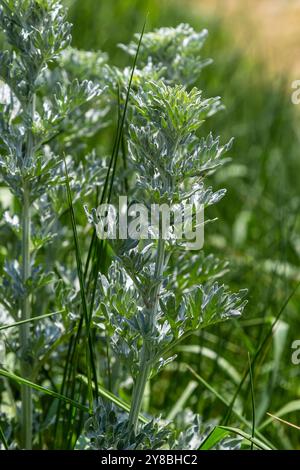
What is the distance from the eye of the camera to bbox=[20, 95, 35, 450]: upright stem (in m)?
1.48

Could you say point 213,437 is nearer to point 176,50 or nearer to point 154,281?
point 154,281

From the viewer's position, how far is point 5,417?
5.53ft

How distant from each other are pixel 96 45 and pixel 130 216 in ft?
8.43

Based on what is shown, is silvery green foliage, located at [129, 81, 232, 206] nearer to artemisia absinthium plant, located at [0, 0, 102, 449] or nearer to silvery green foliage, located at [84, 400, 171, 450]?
artemisia absinthium plant, located at [0, 0, 102, 449]

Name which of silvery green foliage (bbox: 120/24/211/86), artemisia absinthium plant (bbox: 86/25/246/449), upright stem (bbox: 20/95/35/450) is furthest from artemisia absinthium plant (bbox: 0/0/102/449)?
silvery green foliage (bbox: 120/24/211/86)

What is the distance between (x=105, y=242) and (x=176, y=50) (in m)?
0.53

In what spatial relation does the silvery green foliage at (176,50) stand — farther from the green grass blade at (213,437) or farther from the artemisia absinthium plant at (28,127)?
the green grass blade at (213,437)

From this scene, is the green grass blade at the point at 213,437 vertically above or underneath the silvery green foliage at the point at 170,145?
underneath

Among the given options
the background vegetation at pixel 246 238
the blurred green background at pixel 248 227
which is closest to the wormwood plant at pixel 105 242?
the background vegetation at pixel 246 238

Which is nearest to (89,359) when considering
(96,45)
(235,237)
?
(235,237)

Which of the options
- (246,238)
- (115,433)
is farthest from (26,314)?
(246,238)

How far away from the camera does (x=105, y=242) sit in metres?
1.54

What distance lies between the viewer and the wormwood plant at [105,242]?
4.23 ft

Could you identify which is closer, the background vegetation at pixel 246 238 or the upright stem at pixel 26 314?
the upright stem at pixel 26 314
